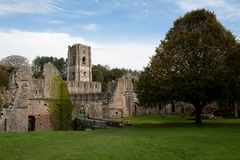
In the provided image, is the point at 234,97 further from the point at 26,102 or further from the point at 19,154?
the point at 19,154

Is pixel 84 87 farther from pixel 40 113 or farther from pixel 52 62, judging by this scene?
pixel 40 113

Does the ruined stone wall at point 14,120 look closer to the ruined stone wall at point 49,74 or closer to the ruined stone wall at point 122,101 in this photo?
the ruined stone wall at point 49,74

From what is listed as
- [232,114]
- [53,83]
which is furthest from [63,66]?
[53,83]

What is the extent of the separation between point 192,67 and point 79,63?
251ft

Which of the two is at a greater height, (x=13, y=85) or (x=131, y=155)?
(x=13, y=85)

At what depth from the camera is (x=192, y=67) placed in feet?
98.2

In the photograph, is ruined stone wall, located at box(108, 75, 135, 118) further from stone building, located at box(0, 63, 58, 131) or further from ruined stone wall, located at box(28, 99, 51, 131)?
stone building, located at box(0, 63, 58, 131)

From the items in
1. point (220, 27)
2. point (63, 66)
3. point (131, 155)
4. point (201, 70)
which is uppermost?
point (63, 66)

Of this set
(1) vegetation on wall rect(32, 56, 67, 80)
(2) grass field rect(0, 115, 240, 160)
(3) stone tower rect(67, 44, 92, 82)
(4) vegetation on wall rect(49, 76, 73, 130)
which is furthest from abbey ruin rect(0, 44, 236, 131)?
(1) vegetation on wall rect(32, 56, 67, 80)

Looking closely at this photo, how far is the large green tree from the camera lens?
28.7 m

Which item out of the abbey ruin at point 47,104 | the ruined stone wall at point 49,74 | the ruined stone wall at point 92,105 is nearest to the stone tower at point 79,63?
the abbey ruin at point 47,104

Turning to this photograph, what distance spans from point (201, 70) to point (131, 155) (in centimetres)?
1745

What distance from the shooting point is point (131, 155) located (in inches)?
524

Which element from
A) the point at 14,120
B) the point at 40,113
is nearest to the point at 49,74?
the point at 40,113
